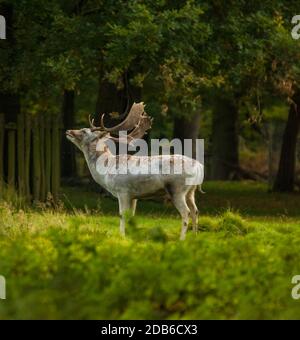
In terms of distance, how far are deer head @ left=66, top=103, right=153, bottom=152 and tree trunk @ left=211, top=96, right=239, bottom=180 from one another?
62.5ft

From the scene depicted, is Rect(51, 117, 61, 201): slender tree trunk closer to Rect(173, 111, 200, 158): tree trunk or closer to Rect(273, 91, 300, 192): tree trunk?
Rect(273, 91, 300, 192): tree trunk

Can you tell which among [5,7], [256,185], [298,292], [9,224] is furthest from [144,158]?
[256,185]

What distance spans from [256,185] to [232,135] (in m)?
2.63

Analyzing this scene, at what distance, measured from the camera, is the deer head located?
15.0m

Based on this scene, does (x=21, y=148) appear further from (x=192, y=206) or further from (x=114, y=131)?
(x=192, y=206)

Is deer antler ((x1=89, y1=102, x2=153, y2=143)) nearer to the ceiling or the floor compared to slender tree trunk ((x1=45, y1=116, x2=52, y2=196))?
nearer to the ceiling

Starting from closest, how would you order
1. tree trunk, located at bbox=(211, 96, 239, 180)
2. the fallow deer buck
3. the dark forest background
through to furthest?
the fallow deer buck, the dark forest background, tree trunk, located at bbox=(211, 96, 239, 180)

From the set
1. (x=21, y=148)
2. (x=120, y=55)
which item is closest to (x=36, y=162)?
(x=21, y=148)

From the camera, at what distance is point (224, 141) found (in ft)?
120

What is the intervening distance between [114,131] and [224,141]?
69.0 feet

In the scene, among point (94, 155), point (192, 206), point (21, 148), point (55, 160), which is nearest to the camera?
point (94, 155)

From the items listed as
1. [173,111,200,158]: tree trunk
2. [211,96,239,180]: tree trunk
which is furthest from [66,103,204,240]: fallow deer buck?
[173,111,200,158]: tree trunk

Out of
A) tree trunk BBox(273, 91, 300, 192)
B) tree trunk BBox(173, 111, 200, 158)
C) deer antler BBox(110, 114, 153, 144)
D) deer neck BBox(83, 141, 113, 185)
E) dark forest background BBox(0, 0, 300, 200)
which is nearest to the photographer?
deer neck BBox(83, 141, 113, 185)

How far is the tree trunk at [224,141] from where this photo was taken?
3581 cm
